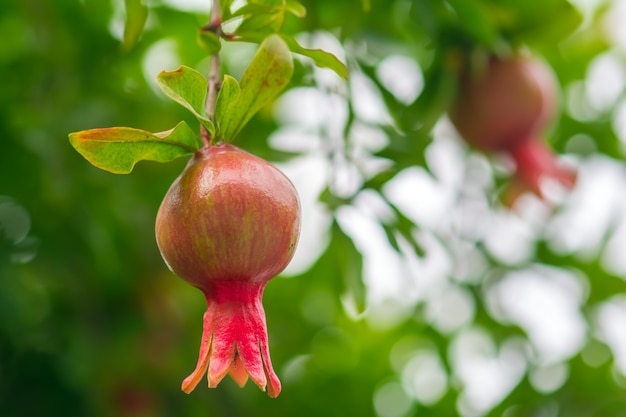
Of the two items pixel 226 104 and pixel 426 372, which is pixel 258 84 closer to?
pixel 226 104

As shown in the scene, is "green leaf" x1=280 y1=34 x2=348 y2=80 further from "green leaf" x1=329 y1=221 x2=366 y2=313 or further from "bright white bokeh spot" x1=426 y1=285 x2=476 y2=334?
"bright white bokeh spot" x1=426 y1=285 x2=476 y2=334

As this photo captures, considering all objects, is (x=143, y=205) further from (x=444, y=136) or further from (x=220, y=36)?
(x=220, y=36)

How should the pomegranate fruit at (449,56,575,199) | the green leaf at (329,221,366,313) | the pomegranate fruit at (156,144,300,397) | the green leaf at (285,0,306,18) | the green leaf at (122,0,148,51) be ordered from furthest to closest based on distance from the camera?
the pomegranate fruit at (449,56,575,199)
the green leaf at (329,221,366,313)
the green leaf at (122,0,148,51)
the green leaf at (285,0,306,18)
the pomegranate fruit at (156,144,300,397)

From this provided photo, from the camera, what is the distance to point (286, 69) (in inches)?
29.9

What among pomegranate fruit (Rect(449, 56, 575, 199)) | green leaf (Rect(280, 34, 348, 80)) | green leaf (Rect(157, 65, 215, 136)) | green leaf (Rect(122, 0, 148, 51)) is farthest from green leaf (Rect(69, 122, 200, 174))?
pomegranate fruit (Rect(449, 56, 575, 199))

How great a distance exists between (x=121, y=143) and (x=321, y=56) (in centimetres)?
20

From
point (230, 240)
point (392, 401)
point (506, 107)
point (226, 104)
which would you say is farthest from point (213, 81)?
point (392, 401)

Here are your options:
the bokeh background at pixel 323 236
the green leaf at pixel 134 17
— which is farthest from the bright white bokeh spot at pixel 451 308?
the green leaf at pixel 134 17

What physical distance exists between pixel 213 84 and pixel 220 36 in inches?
2.2

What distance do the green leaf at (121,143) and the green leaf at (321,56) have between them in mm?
125

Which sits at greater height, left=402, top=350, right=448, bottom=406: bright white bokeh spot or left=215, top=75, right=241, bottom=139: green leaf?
left=215, top=75, right=241, bottom=139: green leaf

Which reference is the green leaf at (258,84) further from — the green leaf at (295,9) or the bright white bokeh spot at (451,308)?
the bright white bokeh spot at (451,308)

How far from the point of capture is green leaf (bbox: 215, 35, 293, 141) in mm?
751

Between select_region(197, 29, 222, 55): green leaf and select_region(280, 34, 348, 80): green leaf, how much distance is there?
0.27 feet
